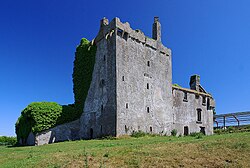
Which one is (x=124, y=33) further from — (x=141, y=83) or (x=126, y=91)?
(x=126, y=91)

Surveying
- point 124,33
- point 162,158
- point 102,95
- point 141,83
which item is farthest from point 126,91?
point 162,158

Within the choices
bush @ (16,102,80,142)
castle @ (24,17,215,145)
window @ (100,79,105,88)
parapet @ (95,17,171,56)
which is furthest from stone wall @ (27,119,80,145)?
parapet @ (95,17,171,56)

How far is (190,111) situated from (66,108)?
66.5 feet

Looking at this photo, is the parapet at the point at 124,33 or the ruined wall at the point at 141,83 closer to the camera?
the ruined wall at the point at 141,83

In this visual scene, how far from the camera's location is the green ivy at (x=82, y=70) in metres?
37.0

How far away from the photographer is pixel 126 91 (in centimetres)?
3247

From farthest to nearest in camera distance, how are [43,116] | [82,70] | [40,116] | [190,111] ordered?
[190,111]
[82,70]
[43,116]
[40,116]

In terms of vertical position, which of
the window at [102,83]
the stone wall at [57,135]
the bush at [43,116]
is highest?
the window at [102,83]

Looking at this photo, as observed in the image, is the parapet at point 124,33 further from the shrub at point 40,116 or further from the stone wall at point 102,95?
the shrub at point 40,116

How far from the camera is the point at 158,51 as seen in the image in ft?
130

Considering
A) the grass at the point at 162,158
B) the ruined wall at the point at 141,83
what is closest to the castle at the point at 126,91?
the ruined wall at the point at 141,83

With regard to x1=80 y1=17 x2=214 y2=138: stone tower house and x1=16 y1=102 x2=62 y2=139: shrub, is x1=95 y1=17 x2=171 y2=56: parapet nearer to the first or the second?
x1=80 y1=17 x2=214 y2=138: stone tower house

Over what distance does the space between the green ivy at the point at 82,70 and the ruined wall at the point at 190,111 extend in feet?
46.1

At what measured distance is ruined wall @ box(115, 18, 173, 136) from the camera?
3203cm
